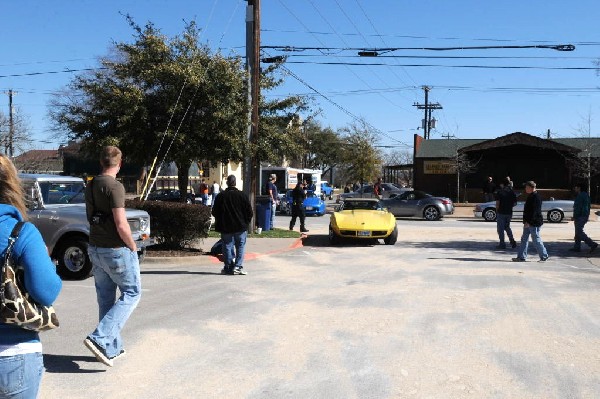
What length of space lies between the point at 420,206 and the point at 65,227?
20597mm

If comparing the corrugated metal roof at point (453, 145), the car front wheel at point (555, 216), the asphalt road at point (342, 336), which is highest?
the corrugated metal roof at point (453, 145)

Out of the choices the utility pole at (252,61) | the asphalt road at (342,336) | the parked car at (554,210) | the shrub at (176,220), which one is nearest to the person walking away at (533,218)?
the asphalt road at (342,336)

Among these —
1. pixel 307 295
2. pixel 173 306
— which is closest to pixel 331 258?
pixel 307 295

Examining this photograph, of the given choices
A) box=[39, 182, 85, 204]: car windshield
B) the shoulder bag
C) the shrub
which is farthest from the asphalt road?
the shoulder bag

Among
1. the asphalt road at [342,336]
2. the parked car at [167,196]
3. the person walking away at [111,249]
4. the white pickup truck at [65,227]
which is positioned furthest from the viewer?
the parked car at [167,196]

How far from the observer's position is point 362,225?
1562 centimetres

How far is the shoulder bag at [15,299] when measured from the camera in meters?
2.44

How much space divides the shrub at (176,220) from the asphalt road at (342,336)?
101 cm

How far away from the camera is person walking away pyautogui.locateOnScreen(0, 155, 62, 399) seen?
8.09 ft

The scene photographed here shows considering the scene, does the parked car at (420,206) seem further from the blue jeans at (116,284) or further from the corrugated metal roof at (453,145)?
the blue jeans at (116,284)

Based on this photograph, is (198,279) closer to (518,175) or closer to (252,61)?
(252,61)

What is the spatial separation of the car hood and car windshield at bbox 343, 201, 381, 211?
418 mm

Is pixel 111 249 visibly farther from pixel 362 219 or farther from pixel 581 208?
pixel 581 208

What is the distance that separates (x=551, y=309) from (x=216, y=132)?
10527mm
